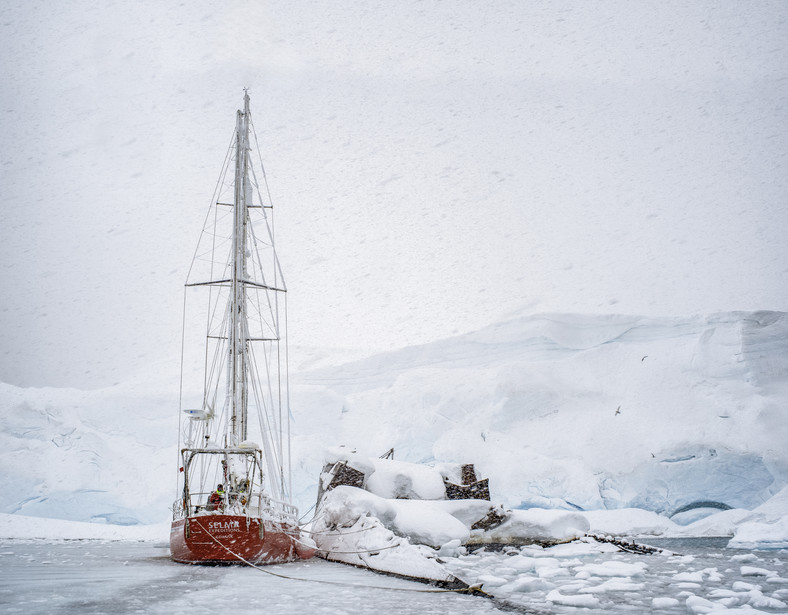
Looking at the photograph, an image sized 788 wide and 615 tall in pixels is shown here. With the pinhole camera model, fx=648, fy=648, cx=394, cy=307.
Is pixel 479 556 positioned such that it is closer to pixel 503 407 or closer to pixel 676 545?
pixel 676 545

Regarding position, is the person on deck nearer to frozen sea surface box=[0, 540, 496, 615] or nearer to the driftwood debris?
frozen sea surface box=[0, 540, 496, 615]

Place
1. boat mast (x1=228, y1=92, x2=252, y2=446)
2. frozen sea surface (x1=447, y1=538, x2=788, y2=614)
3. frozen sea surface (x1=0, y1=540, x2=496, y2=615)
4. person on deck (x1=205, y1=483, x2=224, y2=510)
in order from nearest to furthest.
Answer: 1. frozen sea surface (x1=0, y1=540, x2=496, y2=615)
2. frozen sea surface (x1=447, y1=538, x2=788, y2=614)
3. person on deck (x1=205, y1=483, x2=224, y2=510)
4. boat mast (x1=228, y1=92, x2=252, y2=446)

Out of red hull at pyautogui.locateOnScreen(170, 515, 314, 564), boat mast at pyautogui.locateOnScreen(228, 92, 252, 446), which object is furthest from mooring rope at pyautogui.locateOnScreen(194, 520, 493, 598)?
boat mast at pyautogui.locateOnScreen(228, 92, 252, 446)

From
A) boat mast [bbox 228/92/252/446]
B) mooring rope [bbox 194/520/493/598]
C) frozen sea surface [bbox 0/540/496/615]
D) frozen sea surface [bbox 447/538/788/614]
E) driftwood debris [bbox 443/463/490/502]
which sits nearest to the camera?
frozen sea surface [bbox 0/540/496/615]

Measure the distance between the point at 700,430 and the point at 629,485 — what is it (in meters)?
2.82

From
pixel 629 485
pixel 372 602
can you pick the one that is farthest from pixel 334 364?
pixel 372 602

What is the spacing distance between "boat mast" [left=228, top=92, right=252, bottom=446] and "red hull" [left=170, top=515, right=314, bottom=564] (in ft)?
15.3

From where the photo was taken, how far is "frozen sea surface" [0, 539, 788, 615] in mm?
6703

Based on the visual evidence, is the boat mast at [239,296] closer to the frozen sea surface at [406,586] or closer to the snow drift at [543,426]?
the frozen sea surface at [406,586]

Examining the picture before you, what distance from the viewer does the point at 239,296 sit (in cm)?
1830

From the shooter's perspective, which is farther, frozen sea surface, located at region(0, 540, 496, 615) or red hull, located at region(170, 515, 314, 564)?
red hull, located at region(170, 515, 314, 564)

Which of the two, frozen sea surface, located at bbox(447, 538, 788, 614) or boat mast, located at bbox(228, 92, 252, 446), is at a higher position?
boat mast, located at bbox(228, 92, 252, 446)

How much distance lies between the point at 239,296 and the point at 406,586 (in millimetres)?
11420

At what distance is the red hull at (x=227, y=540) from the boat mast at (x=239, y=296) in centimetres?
468
